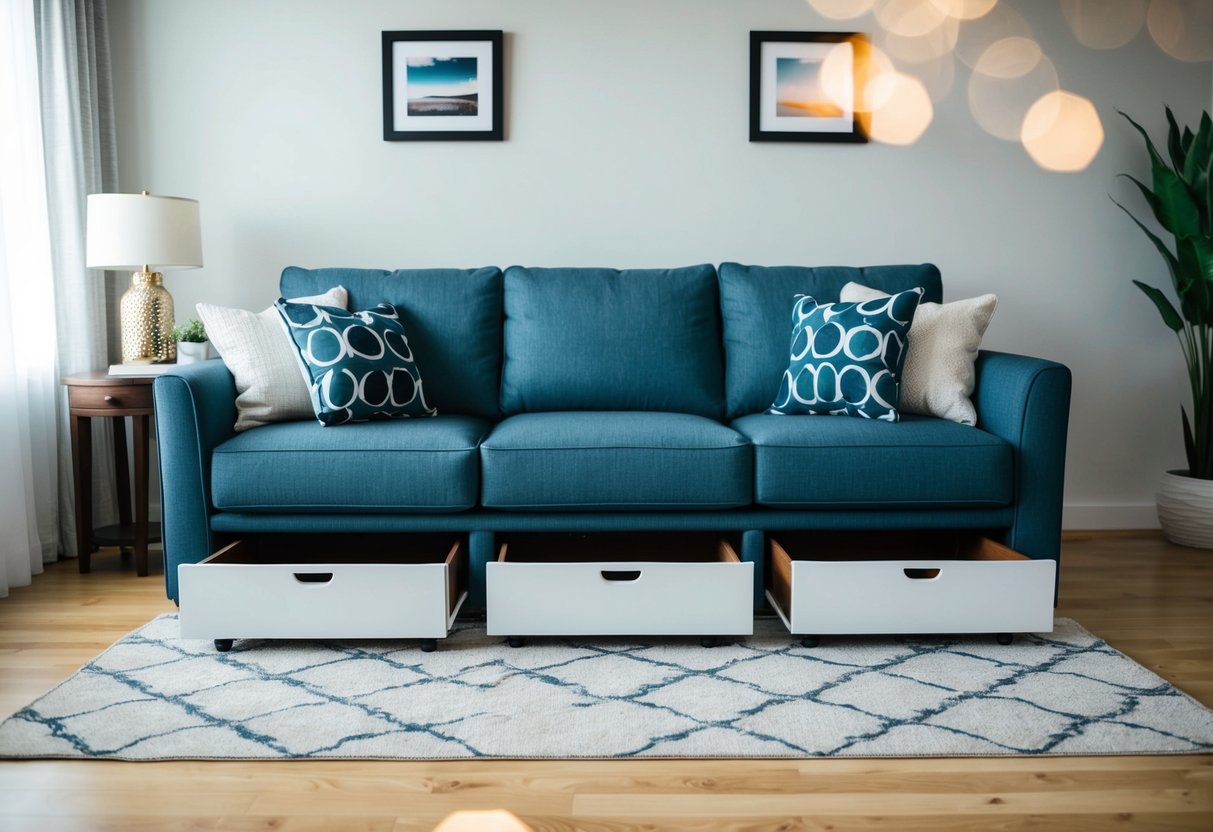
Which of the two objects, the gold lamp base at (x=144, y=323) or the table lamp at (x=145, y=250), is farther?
the gold lamp base at (x=144, y=323)

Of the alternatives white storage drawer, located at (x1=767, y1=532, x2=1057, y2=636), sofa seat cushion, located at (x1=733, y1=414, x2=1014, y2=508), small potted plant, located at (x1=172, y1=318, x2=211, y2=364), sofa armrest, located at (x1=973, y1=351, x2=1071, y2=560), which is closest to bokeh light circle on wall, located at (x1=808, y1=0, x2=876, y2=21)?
sofa armrest, located at (x1=973, y1=351, x2=1071, y2=560)

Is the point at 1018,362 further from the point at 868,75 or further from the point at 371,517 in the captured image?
the point at 371,517

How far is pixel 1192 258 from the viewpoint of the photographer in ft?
10.2

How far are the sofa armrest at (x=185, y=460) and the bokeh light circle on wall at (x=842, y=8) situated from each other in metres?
2.41

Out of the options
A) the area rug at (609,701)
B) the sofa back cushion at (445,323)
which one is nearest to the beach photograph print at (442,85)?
the sofa back cushion at (445,323)

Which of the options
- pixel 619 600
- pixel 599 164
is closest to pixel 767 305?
pixel 599 164

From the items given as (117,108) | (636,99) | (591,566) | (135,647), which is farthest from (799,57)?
(135,647)

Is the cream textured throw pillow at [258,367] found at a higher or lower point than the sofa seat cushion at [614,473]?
higher

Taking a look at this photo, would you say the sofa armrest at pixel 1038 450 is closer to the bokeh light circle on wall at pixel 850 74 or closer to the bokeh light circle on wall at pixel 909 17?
the bokeh light circle on wall at pixel 850 74

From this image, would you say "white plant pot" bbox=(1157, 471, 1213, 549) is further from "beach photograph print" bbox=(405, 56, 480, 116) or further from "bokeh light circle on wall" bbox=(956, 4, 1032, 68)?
"beach photograph print" bbox=(405, 56, 480, 116)

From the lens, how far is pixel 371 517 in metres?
2.35

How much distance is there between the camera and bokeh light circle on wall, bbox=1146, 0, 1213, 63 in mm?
3330

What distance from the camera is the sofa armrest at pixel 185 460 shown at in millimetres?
2293

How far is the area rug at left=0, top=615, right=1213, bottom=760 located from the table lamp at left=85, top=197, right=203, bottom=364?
3.54 feet
